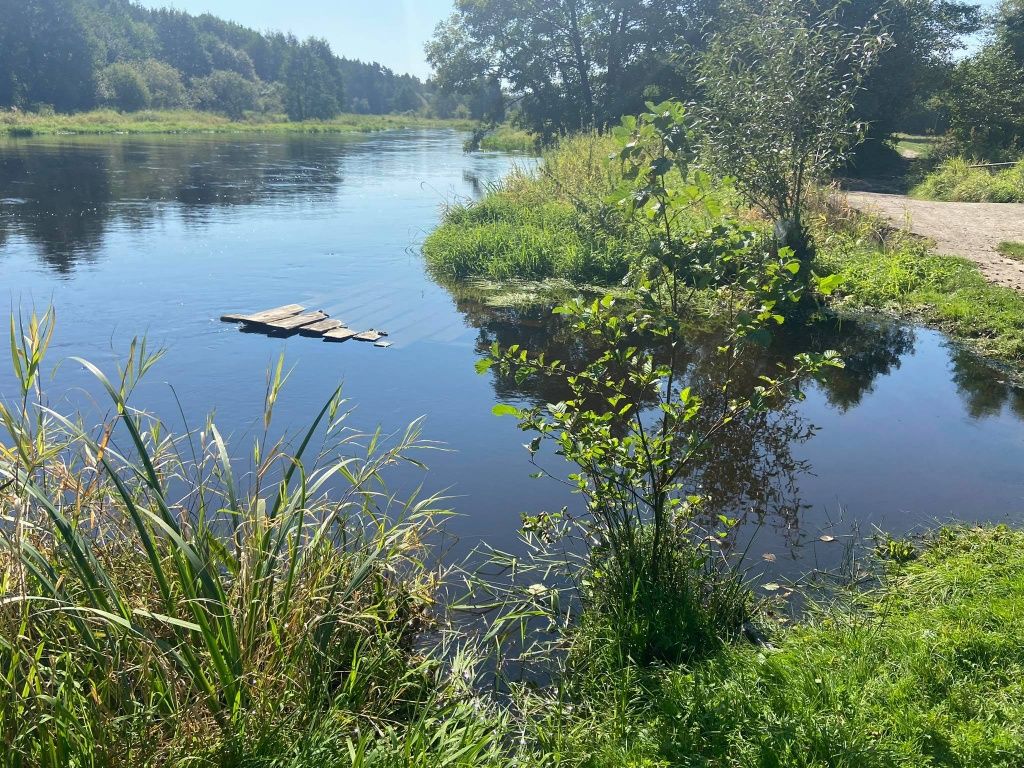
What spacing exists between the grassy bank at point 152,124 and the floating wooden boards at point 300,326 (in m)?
38.0

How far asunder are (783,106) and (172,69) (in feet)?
236

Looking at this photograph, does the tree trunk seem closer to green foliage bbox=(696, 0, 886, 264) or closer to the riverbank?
the riverbank

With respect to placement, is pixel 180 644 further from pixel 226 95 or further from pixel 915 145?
pixel 226 95

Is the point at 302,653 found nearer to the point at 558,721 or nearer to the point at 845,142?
the point at 558,721

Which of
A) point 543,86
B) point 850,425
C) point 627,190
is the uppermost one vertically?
point 543,86

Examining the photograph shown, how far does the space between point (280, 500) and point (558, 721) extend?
1.40 meters

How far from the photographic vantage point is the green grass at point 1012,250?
12227 millimetres

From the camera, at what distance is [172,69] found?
70.2 metres

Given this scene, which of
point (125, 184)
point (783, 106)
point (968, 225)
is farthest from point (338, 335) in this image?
point (125, 184)

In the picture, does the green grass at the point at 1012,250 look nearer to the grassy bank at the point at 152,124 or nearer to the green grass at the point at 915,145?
the green grass at the point at 915,145

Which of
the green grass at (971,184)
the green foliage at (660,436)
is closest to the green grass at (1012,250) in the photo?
the green grass at (971,184)

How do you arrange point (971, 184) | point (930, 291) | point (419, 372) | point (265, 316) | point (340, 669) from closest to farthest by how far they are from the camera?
point (340, 669) < point (419, 372) < point (265, 316) < point (930, 291) < point (971, 184)

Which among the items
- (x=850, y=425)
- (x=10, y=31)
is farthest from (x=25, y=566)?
(x=10, y=31)

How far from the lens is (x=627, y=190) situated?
147 inches
